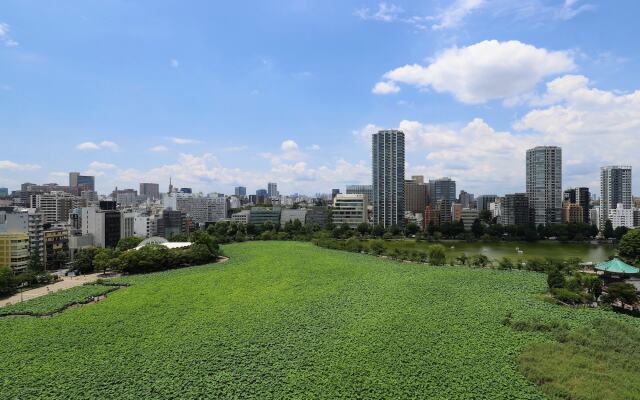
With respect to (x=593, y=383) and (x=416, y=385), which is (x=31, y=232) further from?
(x=593, y=383)

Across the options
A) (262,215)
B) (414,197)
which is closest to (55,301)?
(262,215)

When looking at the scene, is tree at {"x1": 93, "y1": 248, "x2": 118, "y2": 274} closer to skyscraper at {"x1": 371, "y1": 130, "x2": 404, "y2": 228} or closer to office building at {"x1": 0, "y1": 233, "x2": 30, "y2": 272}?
office building at {"x1": 0, "y1": 233, "x2": 30, "y2": 272}

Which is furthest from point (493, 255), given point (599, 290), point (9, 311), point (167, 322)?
point (9, 311)

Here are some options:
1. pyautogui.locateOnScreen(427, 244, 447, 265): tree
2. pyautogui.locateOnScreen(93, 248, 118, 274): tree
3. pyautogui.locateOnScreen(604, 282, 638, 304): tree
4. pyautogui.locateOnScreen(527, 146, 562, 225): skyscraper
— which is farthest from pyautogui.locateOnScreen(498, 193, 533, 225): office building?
pyautogui.locateOnScreen(93, 248, 118, 274): tree

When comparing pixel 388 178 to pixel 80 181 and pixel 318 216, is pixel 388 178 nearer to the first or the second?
pixel 318 216

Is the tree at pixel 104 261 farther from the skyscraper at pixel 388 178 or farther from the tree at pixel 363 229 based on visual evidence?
the skyscraper at pixel 388 178
